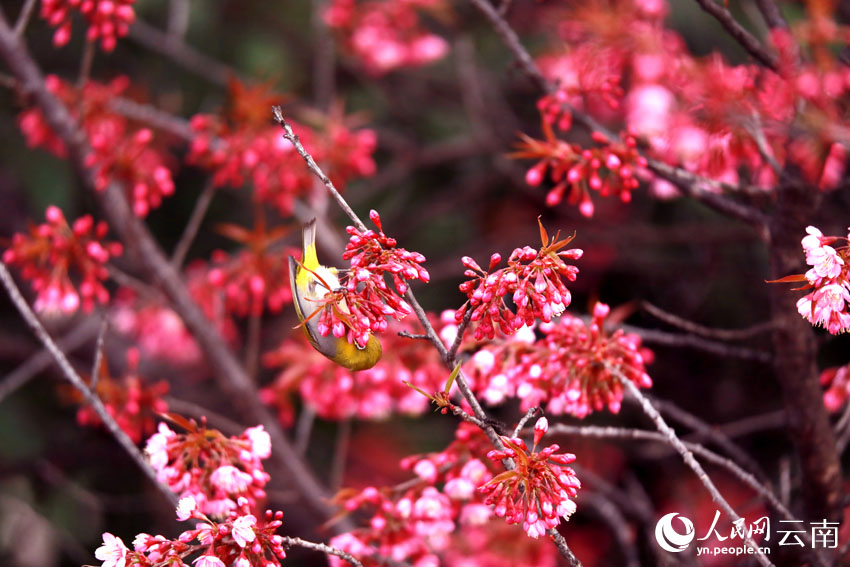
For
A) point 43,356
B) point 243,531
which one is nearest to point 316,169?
point 243,531

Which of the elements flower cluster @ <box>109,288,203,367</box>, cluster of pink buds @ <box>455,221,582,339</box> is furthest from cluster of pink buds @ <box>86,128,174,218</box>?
cluster of pink buds @ <box>455,221,582,339</box>

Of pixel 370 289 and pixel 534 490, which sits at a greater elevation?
pixel 370 289

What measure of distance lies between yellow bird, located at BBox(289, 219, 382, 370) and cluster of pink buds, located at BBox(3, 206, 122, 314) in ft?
2.00

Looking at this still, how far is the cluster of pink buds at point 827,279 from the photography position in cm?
75

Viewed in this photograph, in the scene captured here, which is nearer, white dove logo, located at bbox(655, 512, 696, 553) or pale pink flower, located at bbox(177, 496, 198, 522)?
pale pink flower, located at bbox(177, 496, 198, 522)

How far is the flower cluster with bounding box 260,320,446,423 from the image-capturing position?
1.30m

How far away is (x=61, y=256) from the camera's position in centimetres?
127

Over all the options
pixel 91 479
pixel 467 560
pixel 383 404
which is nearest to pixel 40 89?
pixel 383 404

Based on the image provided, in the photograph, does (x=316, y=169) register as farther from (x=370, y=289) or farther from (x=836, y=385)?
(x=836, y=385)

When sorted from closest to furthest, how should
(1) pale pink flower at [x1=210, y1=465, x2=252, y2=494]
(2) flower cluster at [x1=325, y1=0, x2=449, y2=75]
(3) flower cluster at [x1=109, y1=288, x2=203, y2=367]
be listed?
(1) pale pink flower at [x1=210, y1=465, x2=252, y2=494], (3) flower cluster at [x1=109, y1=288, x2=203, y2=367], (2) flower cluster at [x1=325, y1=0, x2=449, y2=75]

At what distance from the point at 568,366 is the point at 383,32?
166 cm

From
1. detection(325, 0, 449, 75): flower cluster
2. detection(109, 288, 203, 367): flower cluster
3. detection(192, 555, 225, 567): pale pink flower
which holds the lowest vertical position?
detection(192, 555, 225, 567): pale pink flower

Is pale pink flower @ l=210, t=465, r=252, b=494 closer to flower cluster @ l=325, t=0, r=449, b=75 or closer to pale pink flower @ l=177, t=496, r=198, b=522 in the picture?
pale pink flower @ l=177, t=496, r=198, b=522

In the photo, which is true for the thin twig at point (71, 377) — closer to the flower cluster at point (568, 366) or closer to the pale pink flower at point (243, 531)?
the pale pink flower at point (243, 531)
